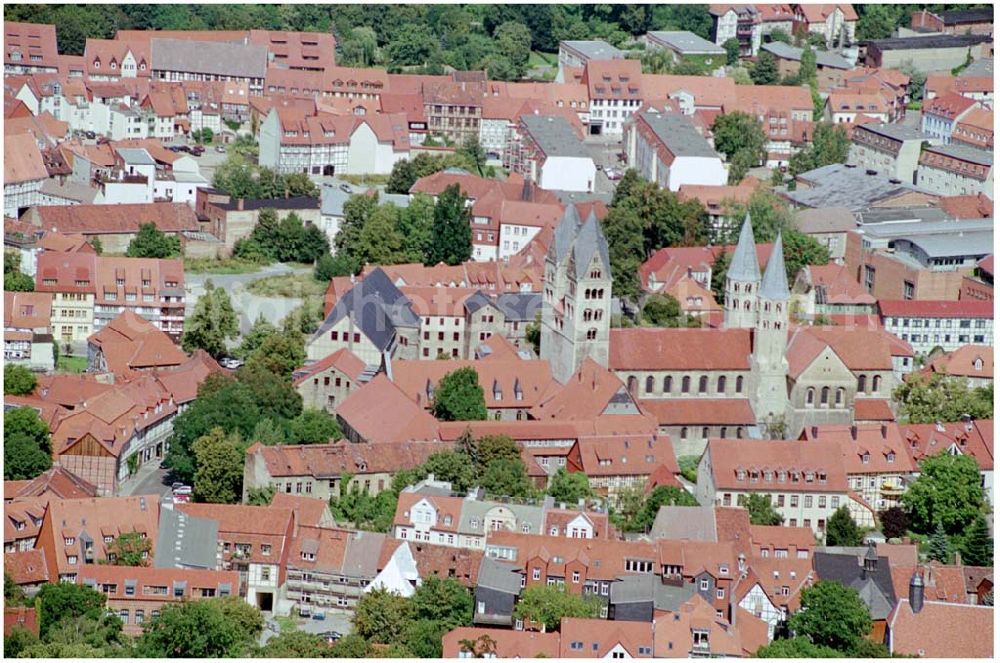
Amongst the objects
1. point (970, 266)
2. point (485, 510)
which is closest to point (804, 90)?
point (970, 266)

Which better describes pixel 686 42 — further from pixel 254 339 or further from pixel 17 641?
pixel 17 641

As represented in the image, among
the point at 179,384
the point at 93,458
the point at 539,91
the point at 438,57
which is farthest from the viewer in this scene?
the point at 438,57

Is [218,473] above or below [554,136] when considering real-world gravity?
below

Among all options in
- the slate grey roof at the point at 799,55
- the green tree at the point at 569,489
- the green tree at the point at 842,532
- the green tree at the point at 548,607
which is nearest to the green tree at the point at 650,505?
the green tree at the point at 569,489

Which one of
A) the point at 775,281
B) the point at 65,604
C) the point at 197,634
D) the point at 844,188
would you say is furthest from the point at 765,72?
the point at 197,634

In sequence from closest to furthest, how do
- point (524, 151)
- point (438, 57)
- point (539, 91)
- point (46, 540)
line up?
point (46, 540), point (524, 151), point (539, 91), point (438, 57)

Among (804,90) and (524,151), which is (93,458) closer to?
(524,151)
